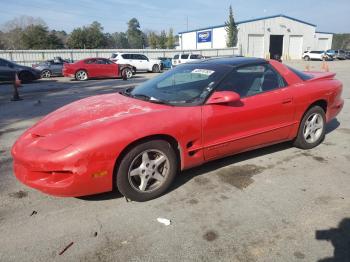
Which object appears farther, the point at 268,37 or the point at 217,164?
the point at 268,37

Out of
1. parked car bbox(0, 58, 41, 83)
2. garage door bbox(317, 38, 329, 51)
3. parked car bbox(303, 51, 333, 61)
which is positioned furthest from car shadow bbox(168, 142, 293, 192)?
garage door bbox(317, 38, 329, 51)

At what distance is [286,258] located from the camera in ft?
7.90

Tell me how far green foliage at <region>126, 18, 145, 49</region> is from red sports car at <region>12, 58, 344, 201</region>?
8417 centimetres

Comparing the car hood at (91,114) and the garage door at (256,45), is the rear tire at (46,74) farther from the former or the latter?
the garage door at (256,45)

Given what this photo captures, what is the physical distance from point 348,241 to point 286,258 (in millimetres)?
593

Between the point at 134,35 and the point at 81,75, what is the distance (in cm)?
8464

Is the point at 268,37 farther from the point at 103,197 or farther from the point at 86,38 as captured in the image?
the point at 103,197

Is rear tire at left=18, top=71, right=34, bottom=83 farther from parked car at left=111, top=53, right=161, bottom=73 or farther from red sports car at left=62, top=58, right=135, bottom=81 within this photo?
parked car at left=111, top=53, right=161, bottom=73

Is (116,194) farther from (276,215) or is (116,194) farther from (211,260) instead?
(276,215)

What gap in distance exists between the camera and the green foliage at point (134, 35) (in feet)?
290

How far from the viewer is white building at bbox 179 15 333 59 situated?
48.1 meters

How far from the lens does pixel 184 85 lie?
4.00 meters

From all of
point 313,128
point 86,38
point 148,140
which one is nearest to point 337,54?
point 86,38

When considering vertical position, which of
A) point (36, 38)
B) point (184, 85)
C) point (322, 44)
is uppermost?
point (36, 38)
